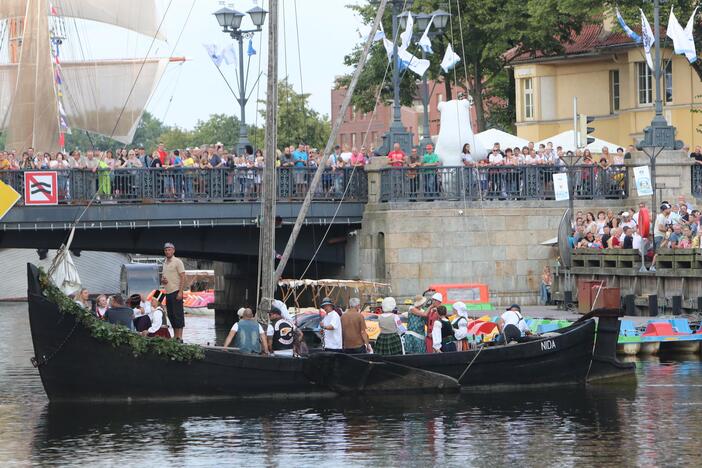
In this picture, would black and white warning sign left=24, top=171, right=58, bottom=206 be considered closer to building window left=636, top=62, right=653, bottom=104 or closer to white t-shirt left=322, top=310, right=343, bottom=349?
white t-shirt left=322, top=310, right=343, bottom=349

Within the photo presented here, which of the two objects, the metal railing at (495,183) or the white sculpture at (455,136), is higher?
the white sculpture at (455,136)

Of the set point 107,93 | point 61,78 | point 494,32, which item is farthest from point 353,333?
point 107,93

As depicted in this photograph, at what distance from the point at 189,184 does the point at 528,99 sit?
32867 millimetres

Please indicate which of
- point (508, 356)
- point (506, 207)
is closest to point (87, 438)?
point (508, 356)

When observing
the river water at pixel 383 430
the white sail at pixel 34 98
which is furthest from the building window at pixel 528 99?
the river water at pixel 383 430

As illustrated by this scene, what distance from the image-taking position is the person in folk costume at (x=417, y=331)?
100 ft

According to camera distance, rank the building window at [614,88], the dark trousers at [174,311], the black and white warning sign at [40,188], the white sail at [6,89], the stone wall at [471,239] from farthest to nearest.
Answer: the building window at [614,88] < the white sail at [6,89] < the stone wall at [471,239] < the black and white warning sign at [40,188] < the dark trousers at [174,311]

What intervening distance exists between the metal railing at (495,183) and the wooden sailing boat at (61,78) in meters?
22.6

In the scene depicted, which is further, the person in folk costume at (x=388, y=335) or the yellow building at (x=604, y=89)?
the yellow building at (x=604, y=89)

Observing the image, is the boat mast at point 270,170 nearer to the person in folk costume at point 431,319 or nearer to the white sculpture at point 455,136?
the person in folk costume at point 431,319

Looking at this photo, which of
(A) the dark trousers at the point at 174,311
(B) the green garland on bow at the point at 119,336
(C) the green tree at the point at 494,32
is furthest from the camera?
(C) the green tree at the point at 494,32

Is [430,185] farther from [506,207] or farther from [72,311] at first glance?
[72,311]

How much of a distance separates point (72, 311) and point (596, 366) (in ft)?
33.3

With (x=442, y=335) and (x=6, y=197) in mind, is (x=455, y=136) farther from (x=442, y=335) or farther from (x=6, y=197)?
(x=6, y=197)
